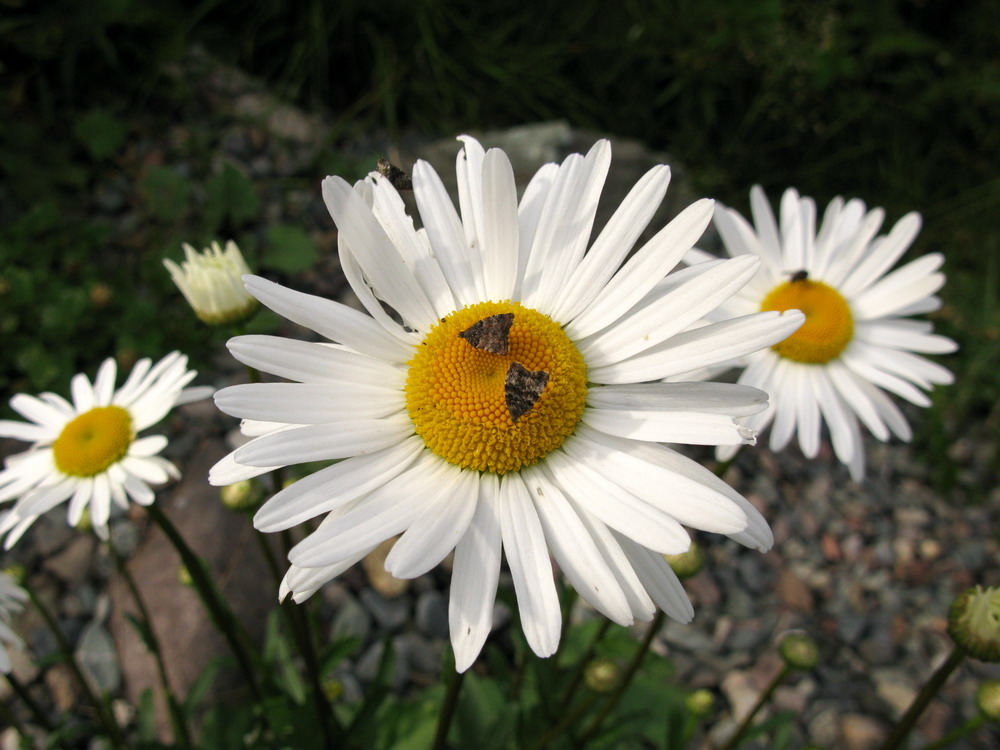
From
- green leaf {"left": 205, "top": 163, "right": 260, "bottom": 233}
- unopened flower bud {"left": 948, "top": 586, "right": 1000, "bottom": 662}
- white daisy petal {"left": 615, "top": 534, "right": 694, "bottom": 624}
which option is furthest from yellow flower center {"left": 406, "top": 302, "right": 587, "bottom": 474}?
green leaf {"left": 205, "top": 163, "right": 260, "bottom": 233}

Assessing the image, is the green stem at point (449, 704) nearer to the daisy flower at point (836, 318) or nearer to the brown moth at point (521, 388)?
the brown moth at point (521, 388)

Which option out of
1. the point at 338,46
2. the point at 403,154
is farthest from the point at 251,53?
the point at 403,154

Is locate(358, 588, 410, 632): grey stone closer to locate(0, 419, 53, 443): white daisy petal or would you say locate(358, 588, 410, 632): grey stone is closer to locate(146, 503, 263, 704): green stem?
locate(146, 503, 263, 704): green stem

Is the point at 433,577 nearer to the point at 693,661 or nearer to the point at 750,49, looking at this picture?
the point at 693,661

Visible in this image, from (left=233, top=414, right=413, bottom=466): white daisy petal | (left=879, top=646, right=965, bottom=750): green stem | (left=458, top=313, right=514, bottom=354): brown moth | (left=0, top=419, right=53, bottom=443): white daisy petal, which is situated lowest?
(left=879, top=646, right=965, bottom=750): green stem

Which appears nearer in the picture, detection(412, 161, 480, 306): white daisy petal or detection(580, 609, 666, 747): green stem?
detection(412, 161, 480, 306): white daisy petal

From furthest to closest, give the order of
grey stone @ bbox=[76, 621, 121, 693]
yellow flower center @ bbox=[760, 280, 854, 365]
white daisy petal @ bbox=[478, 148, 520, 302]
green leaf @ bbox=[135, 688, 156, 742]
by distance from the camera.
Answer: grey stone @ bbox=[76, 621, 121, 693] → green leaf @ bbox=[135, 688, 156, 742] → yellow flower center @ bbox=[760, 280, 854, 365] → white daisy petal @ bbox=[478, 148, 520, 302]

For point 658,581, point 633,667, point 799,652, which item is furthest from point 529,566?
point 799,652
